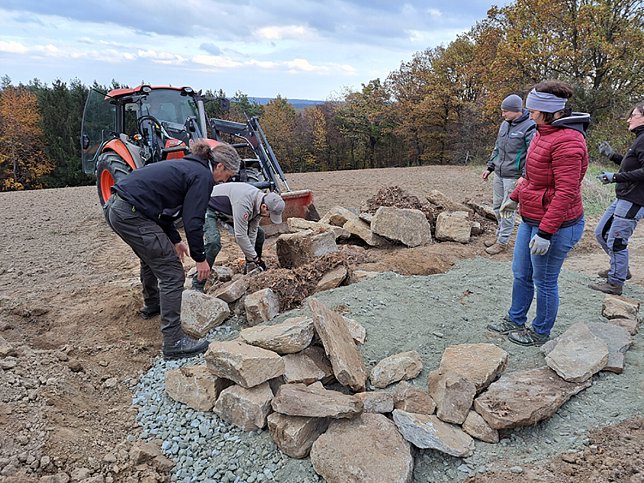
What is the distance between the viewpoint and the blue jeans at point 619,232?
4.00 metres

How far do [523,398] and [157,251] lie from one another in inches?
101

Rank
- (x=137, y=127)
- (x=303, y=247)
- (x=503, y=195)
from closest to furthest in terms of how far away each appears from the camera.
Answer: (x=303, y=247) < (x=503, y=195) < (x=137, y=127)

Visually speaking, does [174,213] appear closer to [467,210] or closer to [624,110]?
[467,210]

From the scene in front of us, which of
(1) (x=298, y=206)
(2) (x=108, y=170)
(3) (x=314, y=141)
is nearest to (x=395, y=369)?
(1) (x=298, y=206)

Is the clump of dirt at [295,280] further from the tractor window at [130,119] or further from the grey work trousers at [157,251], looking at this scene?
the tractor window at [130,119]

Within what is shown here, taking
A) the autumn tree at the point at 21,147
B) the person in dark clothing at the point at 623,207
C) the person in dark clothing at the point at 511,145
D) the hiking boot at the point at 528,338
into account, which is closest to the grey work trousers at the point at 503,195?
the person in dark clothing at the point at 511,145

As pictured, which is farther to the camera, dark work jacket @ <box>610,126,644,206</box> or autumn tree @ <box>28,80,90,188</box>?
autumn tree @ <box>28,80,90,188</box>

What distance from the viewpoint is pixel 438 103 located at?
24203 mm

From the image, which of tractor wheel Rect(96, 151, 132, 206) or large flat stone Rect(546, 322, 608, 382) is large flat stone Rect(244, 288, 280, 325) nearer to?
large flat stone Rect(546, 322, 608, 382)

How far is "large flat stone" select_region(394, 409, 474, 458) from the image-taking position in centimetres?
226

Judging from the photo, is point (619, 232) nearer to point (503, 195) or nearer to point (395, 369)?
point (503, 195)

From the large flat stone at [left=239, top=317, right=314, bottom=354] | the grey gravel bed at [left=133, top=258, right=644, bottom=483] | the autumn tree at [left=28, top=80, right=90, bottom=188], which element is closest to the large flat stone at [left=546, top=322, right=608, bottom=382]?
the grey gravel bed at [left=133, top=258, right=644, bottom=483]

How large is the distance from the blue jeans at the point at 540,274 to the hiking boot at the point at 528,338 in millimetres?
30

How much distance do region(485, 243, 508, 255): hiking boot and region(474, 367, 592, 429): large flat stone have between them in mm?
3204
